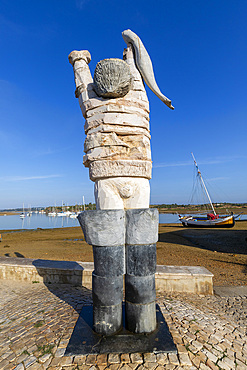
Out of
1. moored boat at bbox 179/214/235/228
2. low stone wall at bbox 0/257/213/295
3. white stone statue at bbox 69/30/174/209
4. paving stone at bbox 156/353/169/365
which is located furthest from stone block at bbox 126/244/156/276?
moored boat at bbox 179/214/235/228

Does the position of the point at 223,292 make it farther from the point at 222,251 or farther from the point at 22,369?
the point at 222,251

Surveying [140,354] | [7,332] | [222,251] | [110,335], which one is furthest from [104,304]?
[222,251]

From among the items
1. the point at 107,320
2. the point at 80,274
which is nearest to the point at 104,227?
the point at 107,320

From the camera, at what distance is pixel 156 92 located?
380 centimetres

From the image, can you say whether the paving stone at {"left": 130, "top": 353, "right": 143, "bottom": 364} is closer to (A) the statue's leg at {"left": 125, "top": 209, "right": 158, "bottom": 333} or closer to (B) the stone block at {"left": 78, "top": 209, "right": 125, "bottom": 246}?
(A) the statue's leg at {"left": 125, "top": 209, "right": 158, "bottom": 333}

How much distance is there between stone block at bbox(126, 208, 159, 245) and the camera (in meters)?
3.12

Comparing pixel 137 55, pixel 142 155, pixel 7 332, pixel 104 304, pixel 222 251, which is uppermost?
pixel 137 55

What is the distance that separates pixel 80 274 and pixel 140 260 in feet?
11.6

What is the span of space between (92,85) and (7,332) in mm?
4301

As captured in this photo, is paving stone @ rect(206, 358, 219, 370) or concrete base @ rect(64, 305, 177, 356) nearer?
paving stone @ rect(206, 358, 219, 370)

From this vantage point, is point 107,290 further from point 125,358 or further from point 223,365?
point 223,365

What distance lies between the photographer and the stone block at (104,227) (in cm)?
304

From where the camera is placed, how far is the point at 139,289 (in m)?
3.07

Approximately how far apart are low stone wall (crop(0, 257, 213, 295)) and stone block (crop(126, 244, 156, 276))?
9.06 ft
